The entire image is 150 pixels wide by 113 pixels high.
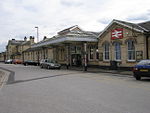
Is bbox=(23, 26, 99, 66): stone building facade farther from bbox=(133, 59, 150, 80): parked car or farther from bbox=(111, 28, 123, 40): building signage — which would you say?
bbox=(133, 59, 150, 80): parked car

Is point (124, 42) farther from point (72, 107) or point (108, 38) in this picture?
point (72, 107)

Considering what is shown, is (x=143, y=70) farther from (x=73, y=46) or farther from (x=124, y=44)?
(x=73, y=46)

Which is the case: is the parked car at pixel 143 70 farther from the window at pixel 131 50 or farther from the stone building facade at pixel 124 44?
the window at pixel 131 50

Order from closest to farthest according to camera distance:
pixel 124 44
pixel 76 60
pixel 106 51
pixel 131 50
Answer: pixel 131 50 < pixel 124 44 < pixel 106 51 < pixel 76 60

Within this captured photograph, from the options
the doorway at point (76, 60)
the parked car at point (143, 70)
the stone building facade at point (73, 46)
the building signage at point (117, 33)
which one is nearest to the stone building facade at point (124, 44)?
the building signage at point (117, 33)

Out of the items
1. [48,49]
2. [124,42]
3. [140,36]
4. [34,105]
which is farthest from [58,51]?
[34,105]

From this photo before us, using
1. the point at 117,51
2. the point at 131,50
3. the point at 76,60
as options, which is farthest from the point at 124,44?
the point at 76,60

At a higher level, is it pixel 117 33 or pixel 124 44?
pixel 117 33

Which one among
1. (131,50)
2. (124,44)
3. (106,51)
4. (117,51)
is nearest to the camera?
(131,50)

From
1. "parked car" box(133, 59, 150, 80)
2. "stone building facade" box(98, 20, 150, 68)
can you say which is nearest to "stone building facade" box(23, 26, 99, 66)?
"stone building facade" box(98, 20, 150, 68)

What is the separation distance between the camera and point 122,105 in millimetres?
5961

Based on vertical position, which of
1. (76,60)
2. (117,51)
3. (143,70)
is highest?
(117,51)

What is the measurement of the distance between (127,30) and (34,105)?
17.2 metres

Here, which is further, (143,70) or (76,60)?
(76,60)
